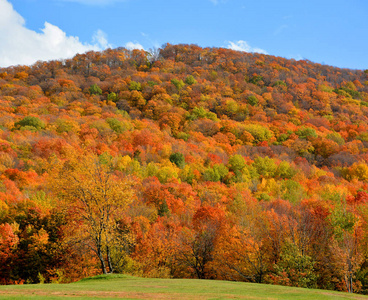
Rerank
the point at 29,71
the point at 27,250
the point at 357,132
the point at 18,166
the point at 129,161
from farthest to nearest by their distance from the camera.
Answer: the point at 29,71 → the point at 357,132 → the point at 129,161 → the point at 18,166 → the point at 27,250

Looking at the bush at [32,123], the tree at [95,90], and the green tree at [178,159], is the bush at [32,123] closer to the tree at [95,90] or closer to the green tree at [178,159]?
the green tree at [178,159]

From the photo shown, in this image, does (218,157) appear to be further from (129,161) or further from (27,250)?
(27,250)

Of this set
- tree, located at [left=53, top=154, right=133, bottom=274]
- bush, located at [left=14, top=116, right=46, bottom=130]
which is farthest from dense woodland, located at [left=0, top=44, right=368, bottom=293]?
bush, located at [left=14, top=116, right=46, bottom=130]

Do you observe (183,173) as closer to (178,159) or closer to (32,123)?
(178,159)

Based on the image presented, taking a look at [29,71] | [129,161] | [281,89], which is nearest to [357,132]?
[281,89]

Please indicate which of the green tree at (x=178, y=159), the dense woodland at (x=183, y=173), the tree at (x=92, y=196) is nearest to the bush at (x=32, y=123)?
the dense woodland at (x=183, y=173)

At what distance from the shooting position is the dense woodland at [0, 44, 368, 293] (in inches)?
1246

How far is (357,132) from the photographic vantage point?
126 m

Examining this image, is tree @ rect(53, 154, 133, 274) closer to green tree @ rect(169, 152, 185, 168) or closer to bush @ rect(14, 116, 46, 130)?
green tree @ rect(169, 152, 185, 168)

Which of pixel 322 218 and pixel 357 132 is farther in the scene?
pixel 357 132

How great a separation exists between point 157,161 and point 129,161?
9372 mm

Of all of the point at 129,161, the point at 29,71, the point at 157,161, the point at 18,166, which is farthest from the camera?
the point at 29,71

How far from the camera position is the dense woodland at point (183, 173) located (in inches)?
1246

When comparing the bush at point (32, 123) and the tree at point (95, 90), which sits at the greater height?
the tree at point (95, 90)
